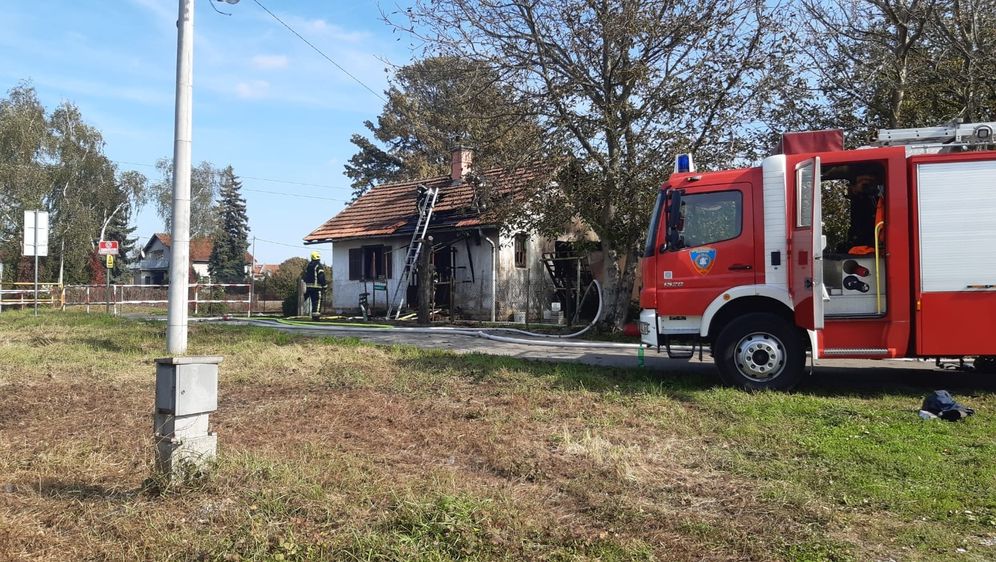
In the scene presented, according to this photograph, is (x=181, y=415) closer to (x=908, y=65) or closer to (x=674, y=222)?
(x=674, y=222)

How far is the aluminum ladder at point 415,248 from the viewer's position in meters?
22.9

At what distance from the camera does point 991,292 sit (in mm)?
7965

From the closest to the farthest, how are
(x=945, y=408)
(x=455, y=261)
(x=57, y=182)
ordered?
1. (x=945, y=408)
2. (x=455, y=261)
3. (x=57, y=182)

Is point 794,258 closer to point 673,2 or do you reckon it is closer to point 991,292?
point 991,292

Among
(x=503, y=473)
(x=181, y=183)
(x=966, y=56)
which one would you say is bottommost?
(x=503, y=473)

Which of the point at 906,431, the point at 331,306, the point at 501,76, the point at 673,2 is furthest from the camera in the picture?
the point at 331,306

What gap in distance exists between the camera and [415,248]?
23562 millimetres

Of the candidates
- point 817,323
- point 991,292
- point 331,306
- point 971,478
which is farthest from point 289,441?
point 331,306

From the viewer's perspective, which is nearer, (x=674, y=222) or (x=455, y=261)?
(x=674, y=222)

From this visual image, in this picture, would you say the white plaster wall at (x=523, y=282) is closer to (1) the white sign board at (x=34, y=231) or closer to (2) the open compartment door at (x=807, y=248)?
(1) the white sign board at (x=34, y=231)

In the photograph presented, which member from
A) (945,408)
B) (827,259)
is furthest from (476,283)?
(945,408)

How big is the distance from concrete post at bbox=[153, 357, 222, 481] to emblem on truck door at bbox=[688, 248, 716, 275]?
611cm

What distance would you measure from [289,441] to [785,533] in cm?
373

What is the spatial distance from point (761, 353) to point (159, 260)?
261 feet
